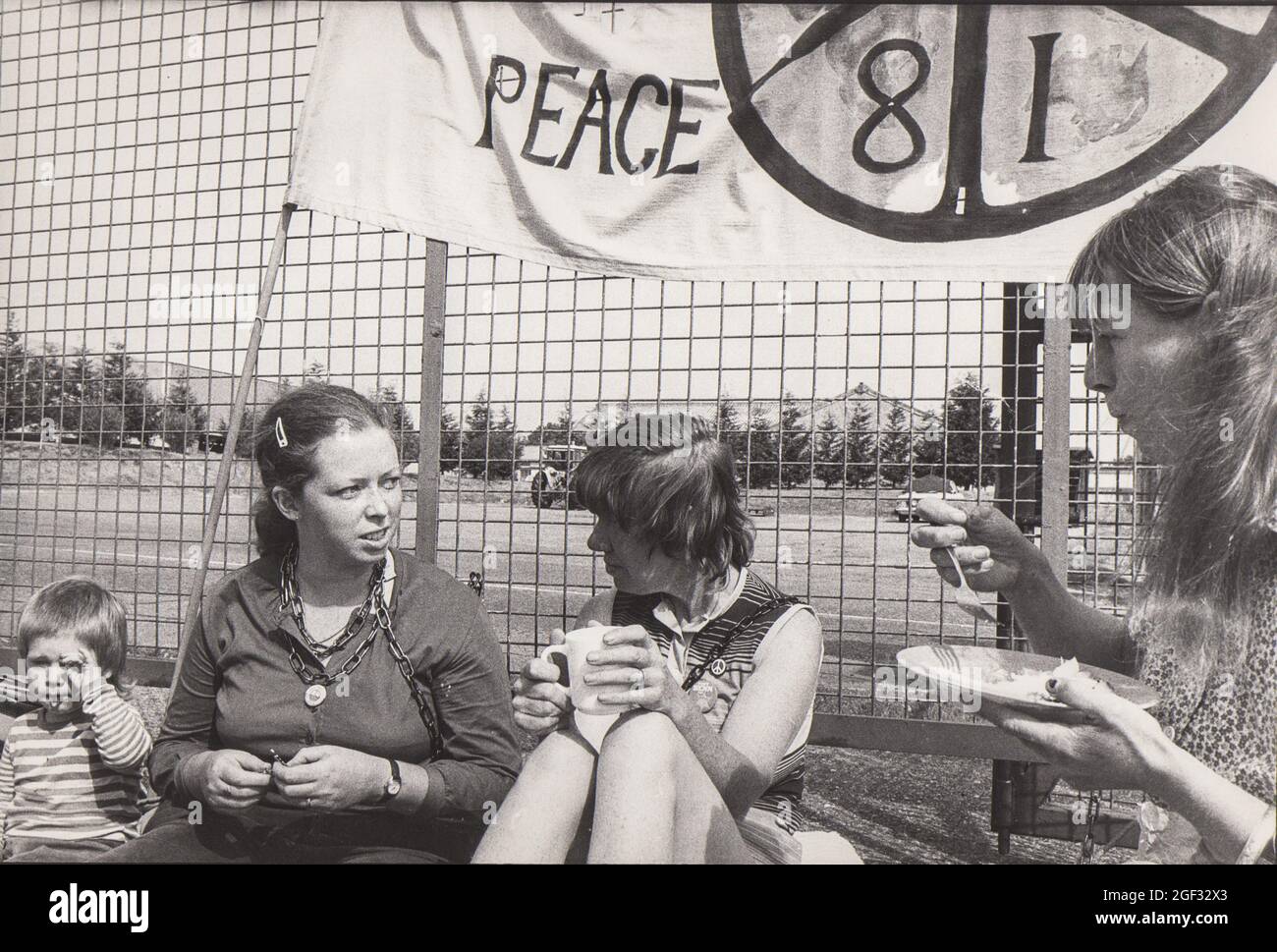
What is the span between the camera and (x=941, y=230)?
186 cm

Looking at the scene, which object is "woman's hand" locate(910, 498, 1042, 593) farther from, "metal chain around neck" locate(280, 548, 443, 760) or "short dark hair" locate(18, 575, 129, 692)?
"short dark hair" locate(18, 575, 129, 692)

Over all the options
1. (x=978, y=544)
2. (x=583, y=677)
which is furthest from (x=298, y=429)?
(x=978, y=544)

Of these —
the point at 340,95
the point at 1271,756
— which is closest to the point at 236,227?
the point at 340,95

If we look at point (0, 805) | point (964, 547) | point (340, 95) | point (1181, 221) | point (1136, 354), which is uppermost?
point (340, 95)

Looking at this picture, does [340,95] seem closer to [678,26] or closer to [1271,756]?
[678,26]

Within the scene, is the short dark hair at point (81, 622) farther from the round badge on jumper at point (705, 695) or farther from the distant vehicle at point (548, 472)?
the round badge on jumper at point (705, 695)

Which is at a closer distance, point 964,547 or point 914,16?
point 964,547

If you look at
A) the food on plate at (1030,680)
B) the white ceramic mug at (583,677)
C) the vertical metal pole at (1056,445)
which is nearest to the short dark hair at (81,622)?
the white ceramic mug at (583,677)

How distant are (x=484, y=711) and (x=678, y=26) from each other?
141 cm

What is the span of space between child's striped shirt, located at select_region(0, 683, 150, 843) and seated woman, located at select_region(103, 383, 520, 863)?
17cm

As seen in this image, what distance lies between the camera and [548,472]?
225cm

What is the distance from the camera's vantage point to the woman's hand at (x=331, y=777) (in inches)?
58.6

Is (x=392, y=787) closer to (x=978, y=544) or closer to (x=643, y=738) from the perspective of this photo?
(x=643, y=738)

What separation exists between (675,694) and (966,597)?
71 cm
